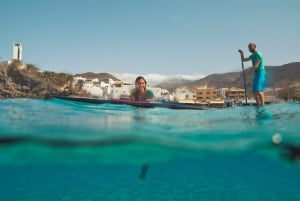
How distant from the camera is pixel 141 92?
934cm

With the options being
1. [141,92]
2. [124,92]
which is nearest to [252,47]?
[141,92]

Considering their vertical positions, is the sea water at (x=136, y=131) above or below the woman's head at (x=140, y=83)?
below

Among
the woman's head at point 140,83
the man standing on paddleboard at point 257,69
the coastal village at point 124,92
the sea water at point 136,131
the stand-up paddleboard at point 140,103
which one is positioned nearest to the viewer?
the man standing on paddleboard at point 257,69

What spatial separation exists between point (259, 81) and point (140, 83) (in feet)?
12.3

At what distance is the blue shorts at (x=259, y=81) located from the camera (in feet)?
28.6

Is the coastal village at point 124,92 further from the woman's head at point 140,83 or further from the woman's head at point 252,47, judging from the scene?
the woman's head at point 252,47

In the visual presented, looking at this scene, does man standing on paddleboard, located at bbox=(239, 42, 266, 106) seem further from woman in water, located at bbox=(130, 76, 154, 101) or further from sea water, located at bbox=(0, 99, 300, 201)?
woman in water, located at bbox=(130, 76, 154, 101)

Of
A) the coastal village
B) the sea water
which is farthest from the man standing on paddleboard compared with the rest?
the sea water

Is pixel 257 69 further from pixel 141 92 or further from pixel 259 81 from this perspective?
pixel 141 92

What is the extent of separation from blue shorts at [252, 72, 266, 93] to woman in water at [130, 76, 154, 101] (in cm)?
339

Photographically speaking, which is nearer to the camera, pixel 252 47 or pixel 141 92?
pixel 252 47

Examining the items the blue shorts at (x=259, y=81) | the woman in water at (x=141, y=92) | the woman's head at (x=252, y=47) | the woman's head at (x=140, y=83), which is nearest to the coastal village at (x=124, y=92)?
the woman in water at (x=141, y=92)

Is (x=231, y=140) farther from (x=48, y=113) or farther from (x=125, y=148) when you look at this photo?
(x=48, y=113)

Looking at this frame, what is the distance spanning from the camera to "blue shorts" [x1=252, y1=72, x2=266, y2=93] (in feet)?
28.6
